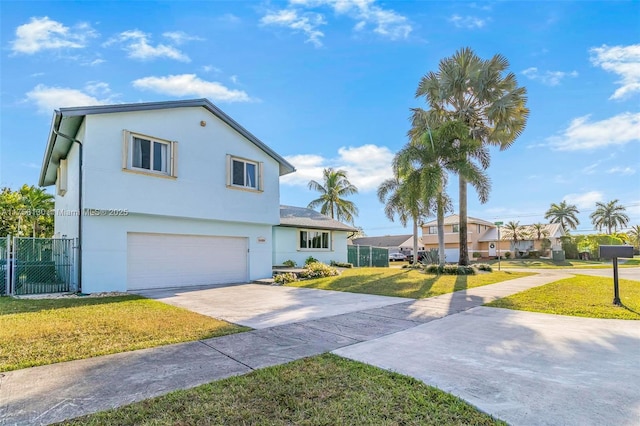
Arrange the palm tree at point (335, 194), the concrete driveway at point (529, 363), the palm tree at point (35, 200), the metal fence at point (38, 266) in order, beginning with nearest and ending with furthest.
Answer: the concrete driveway at point (529, 363) → the metal fence at point (38, 266) → the palm tree at point (35, 200) → the palm tree at point (335, 194)

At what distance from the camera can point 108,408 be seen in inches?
125

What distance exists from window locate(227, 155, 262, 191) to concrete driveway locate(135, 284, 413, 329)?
4.61m

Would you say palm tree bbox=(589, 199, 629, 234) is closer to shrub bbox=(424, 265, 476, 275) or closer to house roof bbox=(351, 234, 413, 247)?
house roof bbox=(351, 234, 413, 247)

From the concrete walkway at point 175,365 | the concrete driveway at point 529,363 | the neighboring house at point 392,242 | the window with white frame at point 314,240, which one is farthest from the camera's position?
the neighboring house at point 392,242

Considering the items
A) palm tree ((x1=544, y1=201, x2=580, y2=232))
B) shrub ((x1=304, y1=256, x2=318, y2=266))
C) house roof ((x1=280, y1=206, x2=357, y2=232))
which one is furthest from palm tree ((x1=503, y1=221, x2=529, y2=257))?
shrub ((x1=304, y1=256, x2=318, y2=266))

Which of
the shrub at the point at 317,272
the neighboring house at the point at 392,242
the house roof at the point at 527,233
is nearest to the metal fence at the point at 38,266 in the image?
A: the shrub at the point at 317,272

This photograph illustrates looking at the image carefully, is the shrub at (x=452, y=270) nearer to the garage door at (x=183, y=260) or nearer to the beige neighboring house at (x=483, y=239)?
the garage door at (x=183, y=260)

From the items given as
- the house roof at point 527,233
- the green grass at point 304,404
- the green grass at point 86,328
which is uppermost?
the house roof at point 527,233

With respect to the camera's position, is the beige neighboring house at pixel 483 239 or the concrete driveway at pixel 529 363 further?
the beige neighboring house at pixel 483 239

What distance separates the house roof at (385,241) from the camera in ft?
188

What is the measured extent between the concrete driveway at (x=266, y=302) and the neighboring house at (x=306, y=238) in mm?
7668

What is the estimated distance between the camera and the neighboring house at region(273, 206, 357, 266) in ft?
67.6

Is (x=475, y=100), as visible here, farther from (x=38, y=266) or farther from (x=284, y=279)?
(x=38, y=266)

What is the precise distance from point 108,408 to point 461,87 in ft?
68.0
